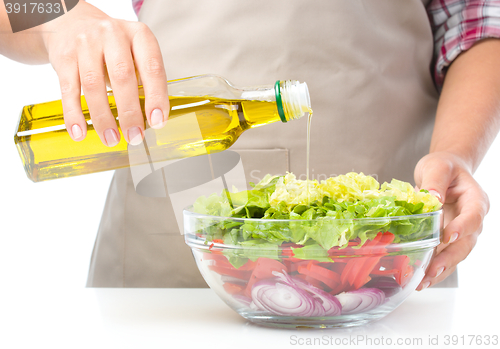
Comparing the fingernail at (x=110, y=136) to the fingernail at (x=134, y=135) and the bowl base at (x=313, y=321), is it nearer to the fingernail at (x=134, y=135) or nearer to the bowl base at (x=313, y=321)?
the fingernail at (x=134, y=135)

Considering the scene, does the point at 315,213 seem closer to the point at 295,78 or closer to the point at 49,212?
the point at 295,78

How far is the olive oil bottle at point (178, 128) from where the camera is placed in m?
0.65

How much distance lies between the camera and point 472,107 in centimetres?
107

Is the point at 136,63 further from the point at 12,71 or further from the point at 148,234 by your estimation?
the point at 12,71

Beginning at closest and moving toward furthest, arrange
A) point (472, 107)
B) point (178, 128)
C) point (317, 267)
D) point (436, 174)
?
point (317, 267) → point (178, 128) → point (436, 174) → point (472, 107)

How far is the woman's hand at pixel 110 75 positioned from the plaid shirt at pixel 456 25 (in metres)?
0.73

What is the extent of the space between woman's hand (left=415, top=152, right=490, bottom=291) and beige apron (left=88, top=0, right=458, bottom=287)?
0.78 ft

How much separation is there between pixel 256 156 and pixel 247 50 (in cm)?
28

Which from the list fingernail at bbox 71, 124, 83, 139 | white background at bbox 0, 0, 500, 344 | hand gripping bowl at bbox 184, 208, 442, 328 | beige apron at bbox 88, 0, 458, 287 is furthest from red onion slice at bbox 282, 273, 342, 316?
white background at bbox 0, 0, 500, 344

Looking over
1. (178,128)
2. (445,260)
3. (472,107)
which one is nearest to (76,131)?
(178,128)

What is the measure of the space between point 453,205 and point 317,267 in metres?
0.51

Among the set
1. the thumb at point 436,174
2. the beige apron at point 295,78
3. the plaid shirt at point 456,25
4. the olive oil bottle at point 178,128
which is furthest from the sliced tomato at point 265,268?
the plaid shirt at point 456,25

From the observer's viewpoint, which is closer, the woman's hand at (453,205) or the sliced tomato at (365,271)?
the sliced tomato at (365,271)

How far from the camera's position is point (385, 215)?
0.58 meters
